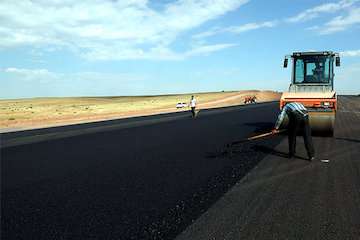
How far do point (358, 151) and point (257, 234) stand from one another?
761cm

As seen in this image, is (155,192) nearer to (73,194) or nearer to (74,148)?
(73,194)

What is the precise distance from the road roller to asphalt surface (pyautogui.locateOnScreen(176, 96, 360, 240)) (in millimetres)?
4432

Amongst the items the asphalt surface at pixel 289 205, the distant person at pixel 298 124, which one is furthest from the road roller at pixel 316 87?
the asphalt surface at pixel 289 205

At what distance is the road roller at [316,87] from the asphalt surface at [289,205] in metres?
4.43

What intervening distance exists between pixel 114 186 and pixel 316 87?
10414 millimetres

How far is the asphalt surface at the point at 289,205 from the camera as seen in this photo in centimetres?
502

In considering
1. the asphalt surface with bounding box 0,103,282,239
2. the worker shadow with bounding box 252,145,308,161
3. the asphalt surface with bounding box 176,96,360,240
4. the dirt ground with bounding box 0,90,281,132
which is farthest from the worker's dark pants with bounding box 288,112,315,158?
the dirt ground with bounding box 0,90,281,132

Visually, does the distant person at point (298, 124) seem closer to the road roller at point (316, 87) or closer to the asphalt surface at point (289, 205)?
the asphalt surface at point (289, 205)

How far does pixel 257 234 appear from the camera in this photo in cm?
492

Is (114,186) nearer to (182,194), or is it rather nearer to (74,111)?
(182,194)

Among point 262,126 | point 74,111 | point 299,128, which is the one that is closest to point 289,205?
point 299,128

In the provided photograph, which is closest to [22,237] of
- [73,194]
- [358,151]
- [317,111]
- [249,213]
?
[73,194]

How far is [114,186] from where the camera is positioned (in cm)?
771

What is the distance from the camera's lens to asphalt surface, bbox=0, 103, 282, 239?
17.8 feet
